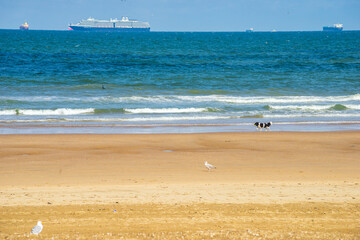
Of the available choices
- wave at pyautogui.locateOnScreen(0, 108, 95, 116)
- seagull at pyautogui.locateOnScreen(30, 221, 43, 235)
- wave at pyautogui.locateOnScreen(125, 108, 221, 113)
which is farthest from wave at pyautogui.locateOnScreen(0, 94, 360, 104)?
seagull at pyautogui.locateOnScreen(30, 221, 43, 235)

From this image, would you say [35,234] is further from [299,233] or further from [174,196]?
[299,233]

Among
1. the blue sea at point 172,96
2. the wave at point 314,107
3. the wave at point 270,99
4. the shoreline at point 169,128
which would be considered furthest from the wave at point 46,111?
the wave at point 314,107

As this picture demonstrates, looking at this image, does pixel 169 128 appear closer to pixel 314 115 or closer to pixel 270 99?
pixel 314 115

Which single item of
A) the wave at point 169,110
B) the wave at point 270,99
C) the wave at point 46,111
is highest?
the wave at point 270,99

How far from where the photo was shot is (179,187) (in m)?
9.22

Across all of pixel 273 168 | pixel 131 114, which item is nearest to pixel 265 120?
pixel 131 114

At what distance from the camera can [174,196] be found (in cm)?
852

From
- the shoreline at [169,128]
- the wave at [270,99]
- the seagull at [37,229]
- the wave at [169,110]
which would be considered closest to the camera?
the seagull at [37,229]

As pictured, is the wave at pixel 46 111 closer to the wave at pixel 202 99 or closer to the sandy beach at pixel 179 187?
the wave at pixel 202 99

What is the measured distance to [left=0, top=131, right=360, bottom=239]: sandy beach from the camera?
22.9ft

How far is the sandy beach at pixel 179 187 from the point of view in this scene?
275 inches

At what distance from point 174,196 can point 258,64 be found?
3872 cm

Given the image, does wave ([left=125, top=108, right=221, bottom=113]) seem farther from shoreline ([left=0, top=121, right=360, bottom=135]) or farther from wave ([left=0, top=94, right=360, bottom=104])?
shoreline ([left=0, top=121, right=360, bottom=135])

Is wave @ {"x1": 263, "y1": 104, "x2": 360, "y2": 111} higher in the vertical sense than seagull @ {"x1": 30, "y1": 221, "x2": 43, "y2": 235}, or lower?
lower
